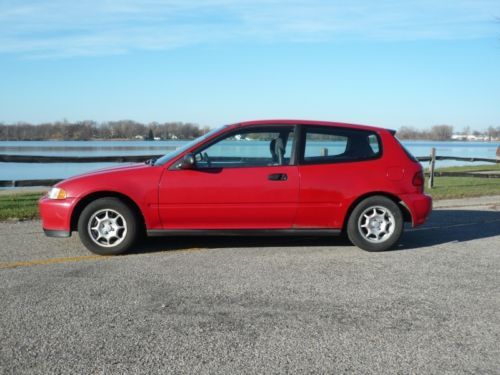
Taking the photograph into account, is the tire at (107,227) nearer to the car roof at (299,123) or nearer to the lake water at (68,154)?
the car roof at (299,123)

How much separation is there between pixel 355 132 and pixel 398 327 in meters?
3.25

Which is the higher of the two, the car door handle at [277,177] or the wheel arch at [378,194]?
the car door handle at [277,177]

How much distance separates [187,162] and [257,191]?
87 centimetres

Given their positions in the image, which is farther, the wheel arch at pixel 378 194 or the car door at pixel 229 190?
the wheel arch at pixel 378 194

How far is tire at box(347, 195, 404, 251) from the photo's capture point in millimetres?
6371

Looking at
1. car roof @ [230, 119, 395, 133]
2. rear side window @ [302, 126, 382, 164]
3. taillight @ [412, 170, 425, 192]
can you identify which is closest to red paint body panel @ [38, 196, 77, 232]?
car roof @ [230, 119, 395, 133]

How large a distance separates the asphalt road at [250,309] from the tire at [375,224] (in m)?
0.17

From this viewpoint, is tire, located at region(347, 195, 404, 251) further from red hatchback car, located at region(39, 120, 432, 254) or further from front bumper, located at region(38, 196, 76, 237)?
front bumper, located at region(38, 196, 76, 237)

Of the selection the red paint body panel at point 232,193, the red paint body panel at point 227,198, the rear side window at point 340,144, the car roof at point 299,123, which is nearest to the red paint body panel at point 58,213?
the red paint body panel at point 232,193

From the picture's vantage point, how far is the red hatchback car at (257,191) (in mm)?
6078

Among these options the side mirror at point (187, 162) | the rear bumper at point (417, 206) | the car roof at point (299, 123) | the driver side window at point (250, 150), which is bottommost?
the rear bumper at point (417, 206)

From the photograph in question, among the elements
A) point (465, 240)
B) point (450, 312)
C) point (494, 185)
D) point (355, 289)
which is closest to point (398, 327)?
point (450, 312)

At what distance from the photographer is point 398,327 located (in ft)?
12.5

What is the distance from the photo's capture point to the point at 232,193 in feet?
20.1
